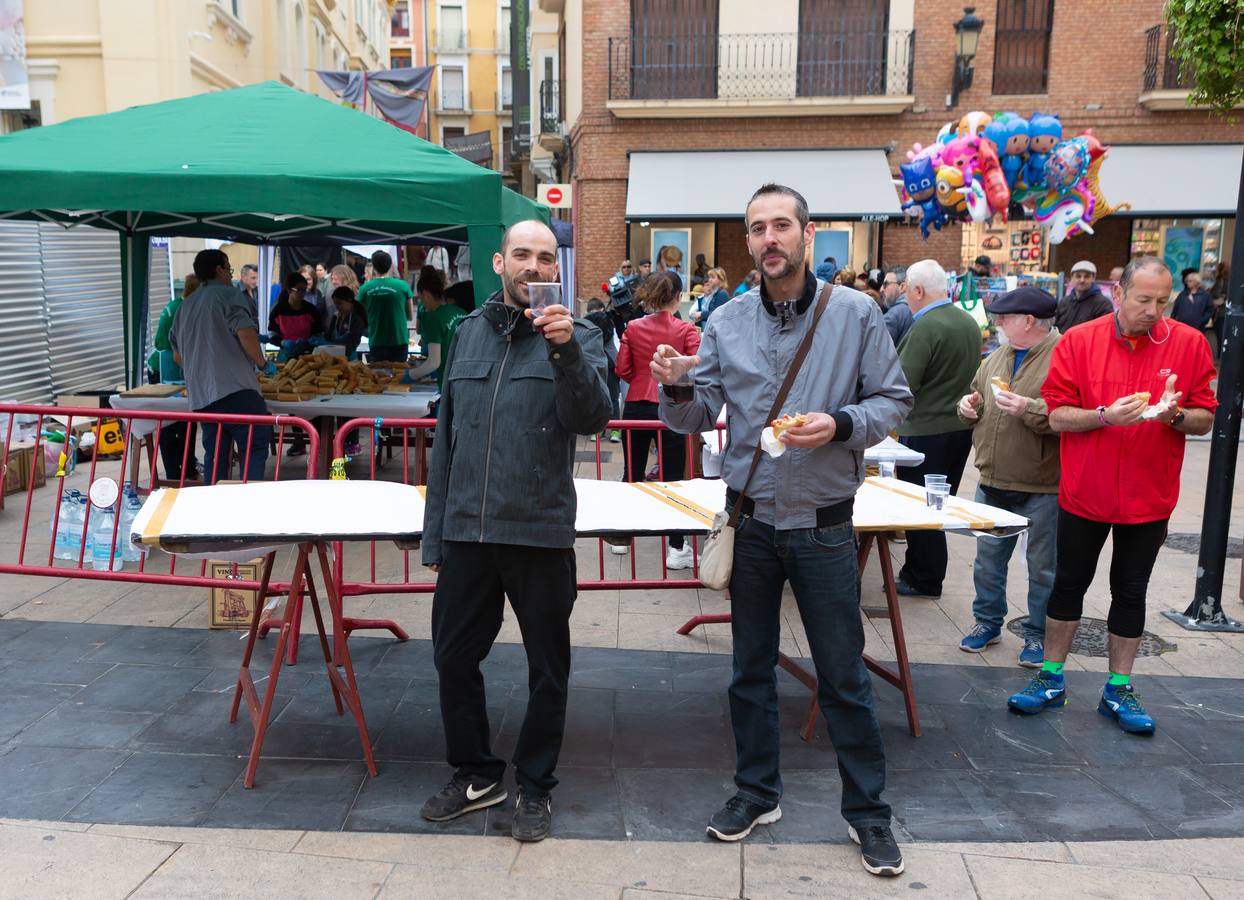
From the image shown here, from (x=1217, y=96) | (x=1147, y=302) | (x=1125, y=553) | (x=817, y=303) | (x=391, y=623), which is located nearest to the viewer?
(x=817, y=303)

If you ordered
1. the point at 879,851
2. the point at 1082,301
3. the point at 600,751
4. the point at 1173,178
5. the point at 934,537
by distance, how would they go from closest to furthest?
the point at 879,851 < the point at 600,751 < the point at 934,537 < the point at 1082,301 < the point at 1173,178

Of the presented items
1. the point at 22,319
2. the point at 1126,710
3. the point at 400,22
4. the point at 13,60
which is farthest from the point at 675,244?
the point at 400,22

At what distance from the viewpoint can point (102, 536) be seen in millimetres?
5898

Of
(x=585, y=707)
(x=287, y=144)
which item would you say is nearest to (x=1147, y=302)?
(x=585, y=707)

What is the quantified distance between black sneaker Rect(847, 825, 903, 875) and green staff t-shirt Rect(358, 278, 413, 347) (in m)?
8.62

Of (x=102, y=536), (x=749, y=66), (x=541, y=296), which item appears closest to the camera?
(x=541, y=296)

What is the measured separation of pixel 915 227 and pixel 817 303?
715 inches

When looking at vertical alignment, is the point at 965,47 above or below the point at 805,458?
above

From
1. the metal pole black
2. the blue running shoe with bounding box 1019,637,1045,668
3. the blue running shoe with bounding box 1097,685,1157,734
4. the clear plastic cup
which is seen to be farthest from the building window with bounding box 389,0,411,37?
the blue running shoe with bounding box 1097,685,1157,734

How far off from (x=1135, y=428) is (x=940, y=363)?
1938mm

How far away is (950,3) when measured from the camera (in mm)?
19531

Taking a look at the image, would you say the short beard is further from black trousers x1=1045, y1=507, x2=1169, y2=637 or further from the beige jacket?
the beige jacket

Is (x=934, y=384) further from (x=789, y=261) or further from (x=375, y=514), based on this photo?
(x=375, y=514)

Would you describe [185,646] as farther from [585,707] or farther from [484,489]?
[484,489]
